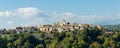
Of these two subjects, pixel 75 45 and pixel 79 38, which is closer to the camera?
pixel 75 45

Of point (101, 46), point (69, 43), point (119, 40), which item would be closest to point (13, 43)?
point (69, 43)

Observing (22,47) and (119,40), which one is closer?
(22,47)

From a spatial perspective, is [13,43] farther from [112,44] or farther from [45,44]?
[112,44]

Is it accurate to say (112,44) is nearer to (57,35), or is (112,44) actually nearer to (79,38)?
(79,38)

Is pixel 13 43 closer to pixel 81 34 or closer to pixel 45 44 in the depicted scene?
pixel 45 44

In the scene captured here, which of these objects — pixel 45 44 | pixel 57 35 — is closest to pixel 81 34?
pixel 57 35

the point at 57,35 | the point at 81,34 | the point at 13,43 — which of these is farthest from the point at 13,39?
the point at 81,34

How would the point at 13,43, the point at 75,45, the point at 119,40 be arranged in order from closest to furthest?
the point at 75,45, the point at 13,43, the point at 119,40

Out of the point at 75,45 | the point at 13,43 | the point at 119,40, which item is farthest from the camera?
the point at 119,40
